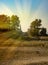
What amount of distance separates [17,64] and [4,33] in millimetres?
A: 435

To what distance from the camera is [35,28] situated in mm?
2117

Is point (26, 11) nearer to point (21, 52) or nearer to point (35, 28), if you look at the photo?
point (35, 28)

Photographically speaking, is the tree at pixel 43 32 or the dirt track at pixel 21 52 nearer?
the dirt track at pixel 21 52

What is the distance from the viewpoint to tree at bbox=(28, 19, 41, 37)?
2091mm

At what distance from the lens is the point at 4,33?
2.04 metres

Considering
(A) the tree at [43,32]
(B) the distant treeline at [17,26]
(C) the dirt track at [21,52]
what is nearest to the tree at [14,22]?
(B) the distant treeline at [17,26]

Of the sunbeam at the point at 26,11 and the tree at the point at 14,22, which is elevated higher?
the sunbeam at the point at 26,11

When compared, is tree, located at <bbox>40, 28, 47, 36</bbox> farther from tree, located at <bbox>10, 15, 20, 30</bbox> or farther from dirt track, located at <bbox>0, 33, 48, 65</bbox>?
tree, located at <bbox>10, 15, 20, 30</bbox>

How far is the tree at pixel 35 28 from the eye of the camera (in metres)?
2.09

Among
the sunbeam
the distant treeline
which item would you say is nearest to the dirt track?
the distant treeline

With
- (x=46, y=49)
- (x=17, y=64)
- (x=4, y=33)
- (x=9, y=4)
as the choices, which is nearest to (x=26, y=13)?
(x=9, y=4)

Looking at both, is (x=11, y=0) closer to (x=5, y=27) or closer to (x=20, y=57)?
(x=5, y=27)

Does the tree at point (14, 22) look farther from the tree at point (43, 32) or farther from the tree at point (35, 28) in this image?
the tree at point (43, 32)

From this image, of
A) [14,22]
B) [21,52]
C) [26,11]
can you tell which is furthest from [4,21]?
[21,52]
